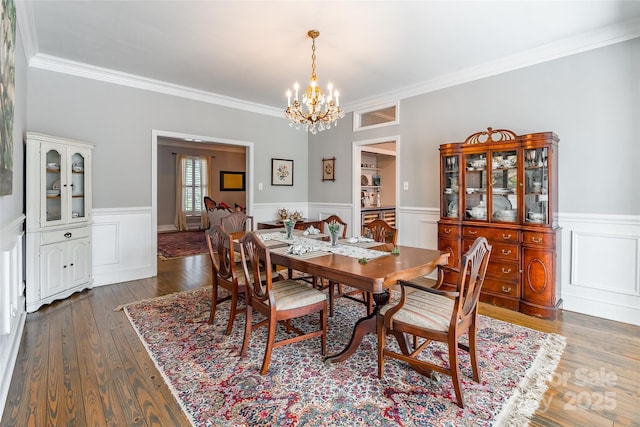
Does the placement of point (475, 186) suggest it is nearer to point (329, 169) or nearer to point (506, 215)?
point (506, 215)

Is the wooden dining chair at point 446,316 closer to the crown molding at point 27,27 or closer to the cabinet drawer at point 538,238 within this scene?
the cabinet drawer at point 538,238

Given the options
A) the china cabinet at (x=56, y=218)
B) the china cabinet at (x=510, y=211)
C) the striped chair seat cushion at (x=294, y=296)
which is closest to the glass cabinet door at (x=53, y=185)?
the china cabinet at (x=56, y=218)

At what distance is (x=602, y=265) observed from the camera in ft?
10.0

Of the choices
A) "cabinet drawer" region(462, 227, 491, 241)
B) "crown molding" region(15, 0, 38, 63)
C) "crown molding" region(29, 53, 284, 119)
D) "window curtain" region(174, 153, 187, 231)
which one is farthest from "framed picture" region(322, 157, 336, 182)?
"window curtain" region(174, 153, 187, 231)

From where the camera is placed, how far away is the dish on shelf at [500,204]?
3387mm

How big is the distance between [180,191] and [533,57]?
28.2 ft

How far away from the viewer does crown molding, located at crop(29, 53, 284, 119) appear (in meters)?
3.55

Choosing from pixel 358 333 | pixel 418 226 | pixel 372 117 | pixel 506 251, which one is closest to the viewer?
pixel 358 333

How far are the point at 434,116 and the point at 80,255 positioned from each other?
4582 mm

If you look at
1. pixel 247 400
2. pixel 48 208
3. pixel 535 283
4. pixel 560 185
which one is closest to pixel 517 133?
pixel 560 185

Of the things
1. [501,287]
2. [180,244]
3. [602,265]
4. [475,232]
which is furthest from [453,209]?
[180,244]

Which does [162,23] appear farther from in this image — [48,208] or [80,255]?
[80,255]

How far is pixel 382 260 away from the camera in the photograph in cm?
222

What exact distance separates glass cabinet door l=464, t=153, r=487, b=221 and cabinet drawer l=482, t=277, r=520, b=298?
2.20 feet
